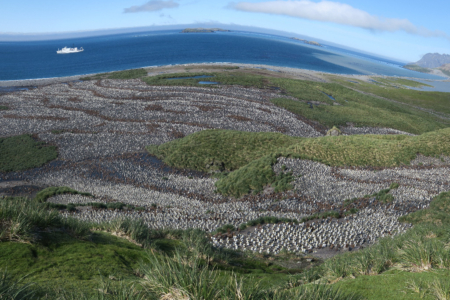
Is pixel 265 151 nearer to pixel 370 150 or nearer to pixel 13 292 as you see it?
pixel 370 150

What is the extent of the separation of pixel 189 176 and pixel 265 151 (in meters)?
11.7

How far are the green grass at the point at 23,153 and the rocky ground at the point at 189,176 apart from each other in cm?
149

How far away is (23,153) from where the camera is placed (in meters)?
40.6

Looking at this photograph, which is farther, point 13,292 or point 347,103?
point 347,103

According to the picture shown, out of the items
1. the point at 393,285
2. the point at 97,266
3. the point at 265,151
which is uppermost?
the point at 393,285

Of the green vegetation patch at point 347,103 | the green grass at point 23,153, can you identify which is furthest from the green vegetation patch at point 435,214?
the green vegetation patch at point 347,103

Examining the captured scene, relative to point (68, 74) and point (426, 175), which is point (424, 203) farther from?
point (68, 74)

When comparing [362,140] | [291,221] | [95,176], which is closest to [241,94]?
[362,140]

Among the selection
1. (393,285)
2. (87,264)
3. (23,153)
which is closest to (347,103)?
(23,153)

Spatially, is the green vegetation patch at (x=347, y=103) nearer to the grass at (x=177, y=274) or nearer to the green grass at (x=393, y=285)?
the grass at (x=177, y=274)

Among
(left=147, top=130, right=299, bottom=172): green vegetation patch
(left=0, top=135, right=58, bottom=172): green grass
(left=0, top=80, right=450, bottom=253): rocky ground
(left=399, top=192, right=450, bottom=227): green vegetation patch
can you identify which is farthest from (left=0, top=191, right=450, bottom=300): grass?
(left=0, top=135, right=58, bottom=172): green grass

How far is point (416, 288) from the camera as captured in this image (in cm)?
665

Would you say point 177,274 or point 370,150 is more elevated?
point 177,274

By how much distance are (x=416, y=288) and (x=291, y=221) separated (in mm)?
14211
